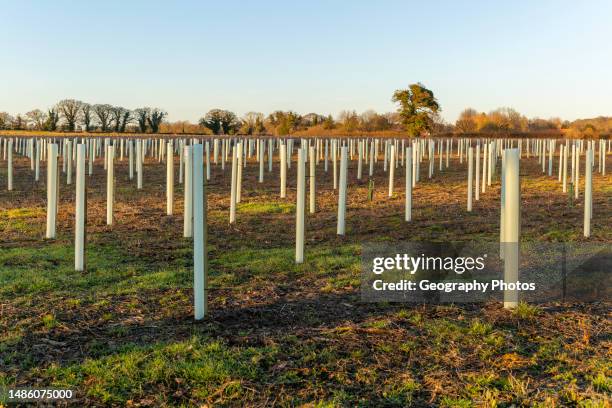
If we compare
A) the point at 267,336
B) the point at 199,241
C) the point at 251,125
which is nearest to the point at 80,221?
the point at 199,241

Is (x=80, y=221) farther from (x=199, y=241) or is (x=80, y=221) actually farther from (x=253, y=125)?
(x=253, y=125)

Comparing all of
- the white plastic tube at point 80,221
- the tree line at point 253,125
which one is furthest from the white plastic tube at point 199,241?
the tree line at point 253,125

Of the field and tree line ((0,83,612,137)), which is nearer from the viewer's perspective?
the field

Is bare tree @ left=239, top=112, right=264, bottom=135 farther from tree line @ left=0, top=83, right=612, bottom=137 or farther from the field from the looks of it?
the field

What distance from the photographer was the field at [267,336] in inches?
127

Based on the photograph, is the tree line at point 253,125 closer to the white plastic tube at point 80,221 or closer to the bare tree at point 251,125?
the bare tree at point 251,125

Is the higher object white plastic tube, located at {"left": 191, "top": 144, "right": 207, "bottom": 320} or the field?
white plastic tube, located at {"left": 191, "top": 144, "right": 207, "bottom": 320}

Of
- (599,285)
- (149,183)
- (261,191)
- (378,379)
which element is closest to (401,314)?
(378,379)

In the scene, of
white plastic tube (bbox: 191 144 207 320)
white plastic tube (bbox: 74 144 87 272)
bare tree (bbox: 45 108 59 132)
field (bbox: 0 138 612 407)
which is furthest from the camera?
bare tree (bbox: 45 108 59 132)

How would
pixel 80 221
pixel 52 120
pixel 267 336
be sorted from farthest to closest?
pixel 52 120 → pixel 80 221 → pixel 267 336

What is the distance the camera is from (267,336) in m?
4.09

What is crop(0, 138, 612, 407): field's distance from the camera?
127 inches

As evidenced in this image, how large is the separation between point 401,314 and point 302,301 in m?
0.93

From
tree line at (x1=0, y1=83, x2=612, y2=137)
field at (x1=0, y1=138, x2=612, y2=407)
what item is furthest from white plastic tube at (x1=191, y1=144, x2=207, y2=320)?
tree line at (x1=0, y1=83, x2=612, y2=137)
